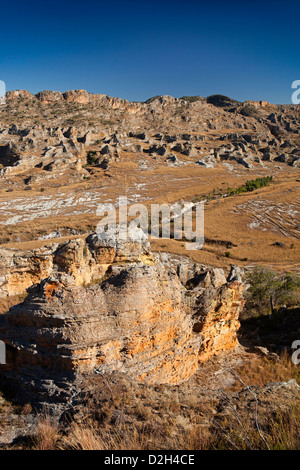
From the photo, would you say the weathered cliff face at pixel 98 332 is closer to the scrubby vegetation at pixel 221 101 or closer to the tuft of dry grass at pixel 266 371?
the tuft of dry grass at pixel 266 371

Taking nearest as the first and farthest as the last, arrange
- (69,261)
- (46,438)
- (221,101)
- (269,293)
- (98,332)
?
(46,438)
(98,332)
(69,261)
(269,293)
(221,101)

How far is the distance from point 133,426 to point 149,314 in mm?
2782

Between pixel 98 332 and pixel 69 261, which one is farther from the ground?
pixel 69 261

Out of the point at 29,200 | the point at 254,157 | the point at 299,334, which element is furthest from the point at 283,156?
the point at 299,334

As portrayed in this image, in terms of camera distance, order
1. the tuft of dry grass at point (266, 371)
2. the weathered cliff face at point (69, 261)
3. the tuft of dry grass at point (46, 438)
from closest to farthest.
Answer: the tuft of dry grass at point (46, 438) < the tuft of dry grass at point (266, 371) < the weathered cliff face at point (69, 261)

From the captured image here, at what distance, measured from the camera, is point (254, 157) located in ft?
289

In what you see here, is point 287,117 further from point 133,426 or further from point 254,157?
point 133,426

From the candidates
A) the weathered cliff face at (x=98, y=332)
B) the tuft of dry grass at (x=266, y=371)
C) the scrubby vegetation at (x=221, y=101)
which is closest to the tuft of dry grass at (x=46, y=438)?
the weathered cliff face at (x=98, y=332)

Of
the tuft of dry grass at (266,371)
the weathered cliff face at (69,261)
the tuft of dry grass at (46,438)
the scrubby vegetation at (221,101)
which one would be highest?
the scrubby vegetation at (221,101)

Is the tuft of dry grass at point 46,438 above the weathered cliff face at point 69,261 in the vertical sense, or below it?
below

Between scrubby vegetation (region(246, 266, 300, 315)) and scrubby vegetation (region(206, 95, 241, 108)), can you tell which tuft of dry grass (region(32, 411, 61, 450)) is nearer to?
scrubby vegetation (region(246, 266, 300, 315))

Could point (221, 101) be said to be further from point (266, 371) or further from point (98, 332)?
point (98, 332)

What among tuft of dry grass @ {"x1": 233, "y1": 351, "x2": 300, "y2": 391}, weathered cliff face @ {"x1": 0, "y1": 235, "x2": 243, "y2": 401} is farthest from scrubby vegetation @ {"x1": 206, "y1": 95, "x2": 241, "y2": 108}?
weathered cliff face @ {"x1": 0, "y1": 235, "x2": 243, "y2": 401}

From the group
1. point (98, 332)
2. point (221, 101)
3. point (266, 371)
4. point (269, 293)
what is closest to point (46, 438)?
point (98, 332)
